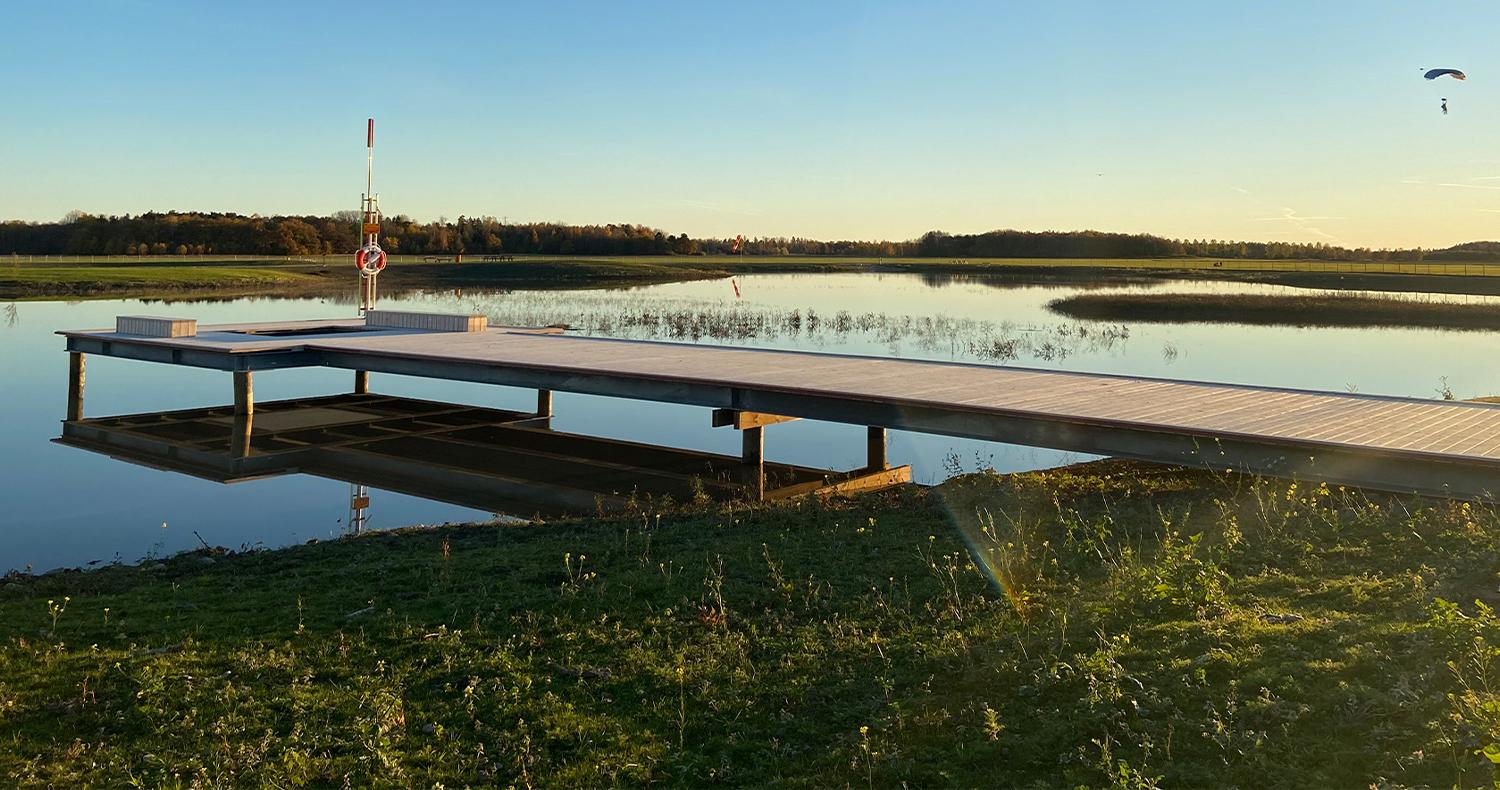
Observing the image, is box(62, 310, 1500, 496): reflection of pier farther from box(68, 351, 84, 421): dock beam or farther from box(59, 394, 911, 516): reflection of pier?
box(59, 394, 911, 516): reflection of pier

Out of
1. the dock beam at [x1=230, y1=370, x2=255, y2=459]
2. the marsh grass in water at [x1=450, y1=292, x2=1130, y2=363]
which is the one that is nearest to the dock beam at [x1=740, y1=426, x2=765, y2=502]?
the dock beam at [x1=230, y1=370, x2=255, y2=459]

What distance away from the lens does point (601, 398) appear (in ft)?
67.1

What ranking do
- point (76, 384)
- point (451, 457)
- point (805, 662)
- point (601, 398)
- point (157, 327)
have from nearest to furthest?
point (805, 662)
point (451, 457)
point (157, 327)
point (76, 384)
point (601, 398)

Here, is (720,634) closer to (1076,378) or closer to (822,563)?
(822,563)

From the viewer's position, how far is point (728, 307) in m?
37.2

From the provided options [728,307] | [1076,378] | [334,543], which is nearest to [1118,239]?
[728,307]

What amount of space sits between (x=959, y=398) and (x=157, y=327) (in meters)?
13.7

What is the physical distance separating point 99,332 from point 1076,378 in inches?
631

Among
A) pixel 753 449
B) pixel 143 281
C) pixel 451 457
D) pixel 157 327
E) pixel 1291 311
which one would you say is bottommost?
pixel 451 457

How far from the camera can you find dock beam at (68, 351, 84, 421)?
58.7 feet

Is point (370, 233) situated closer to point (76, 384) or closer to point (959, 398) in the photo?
point (76, 384)

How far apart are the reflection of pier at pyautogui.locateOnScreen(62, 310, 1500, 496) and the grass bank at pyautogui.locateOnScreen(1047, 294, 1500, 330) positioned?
2176 centimetres

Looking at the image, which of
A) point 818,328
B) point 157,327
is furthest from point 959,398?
point 818,328

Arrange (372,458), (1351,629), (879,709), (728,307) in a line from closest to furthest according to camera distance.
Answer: (879,709), (1351,629), (372,458), (728,307)
